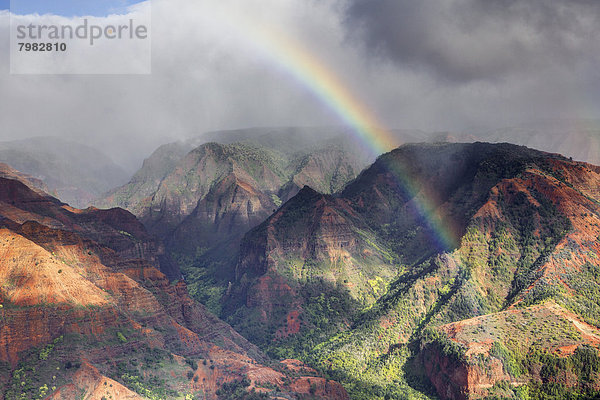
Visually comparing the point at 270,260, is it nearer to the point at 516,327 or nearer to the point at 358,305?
the point at 358,305

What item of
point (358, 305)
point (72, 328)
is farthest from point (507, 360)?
point (72, 328)

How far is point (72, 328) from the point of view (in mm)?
105250

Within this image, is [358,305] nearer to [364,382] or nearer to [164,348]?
[364,382]

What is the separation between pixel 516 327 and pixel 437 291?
32368 mm

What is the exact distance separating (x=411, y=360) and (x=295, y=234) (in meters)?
65.4

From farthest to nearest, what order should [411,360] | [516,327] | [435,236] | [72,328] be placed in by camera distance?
[435,236]
[411,360]
[516,327]
[72,328]

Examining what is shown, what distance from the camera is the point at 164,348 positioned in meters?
118

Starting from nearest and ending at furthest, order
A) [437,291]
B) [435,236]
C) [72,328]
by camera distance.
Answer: [72,328] < [437,291] < [435,236]

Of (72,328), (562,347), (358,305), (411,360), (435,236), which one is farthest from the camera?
(435,236)

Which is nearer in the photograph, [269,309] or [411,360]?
[411,360]

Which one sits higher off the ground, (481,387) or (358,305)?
(358,305)

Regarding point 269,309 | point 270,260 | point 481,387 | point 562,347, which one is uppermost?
point 270,260

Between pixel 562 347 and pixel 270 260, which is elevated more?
pixel 270 260

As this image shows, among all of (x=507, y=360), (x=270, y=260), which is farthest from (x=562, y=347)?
(x=270, y=260)
